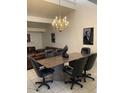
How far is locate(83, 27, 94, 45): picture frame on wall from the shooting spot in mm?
6101

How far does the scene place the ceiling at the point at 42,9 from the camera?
5277mm

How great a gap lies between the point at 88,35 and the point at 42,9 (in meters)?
2.69

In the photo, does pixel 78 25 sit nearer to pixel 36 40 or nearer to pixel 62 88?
pixel 36 40

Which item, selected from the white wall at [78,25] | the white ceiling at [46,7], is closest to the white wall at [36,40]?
the white wall at [78,25]

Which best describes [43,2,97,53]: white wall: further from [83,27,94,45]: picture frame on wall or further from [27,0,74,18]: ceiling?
[27,0,74,18]: ceiling

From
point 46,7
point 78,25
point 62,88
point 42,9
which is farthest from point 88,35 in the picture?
point 62,88

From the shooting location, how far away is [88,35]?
621cm

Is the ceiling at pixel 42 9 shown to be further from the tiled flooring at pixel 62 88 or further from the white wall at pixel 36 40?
the tiled flooring at pixel 62 88

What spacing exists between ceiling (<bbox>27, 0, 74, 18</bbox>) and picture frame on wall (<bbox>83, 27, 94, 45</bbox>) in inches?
64.3

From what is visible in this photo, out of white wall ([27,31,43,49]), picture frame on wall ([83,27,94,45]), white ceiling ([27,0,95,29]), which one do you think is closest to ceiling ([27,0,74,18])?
white ceiling ([27,0,95,29])

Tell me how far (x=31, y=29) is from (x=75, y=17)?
10.8 ft
